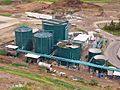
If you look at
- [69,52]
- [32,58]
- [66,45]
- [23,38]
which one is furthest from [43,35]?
[69,52]

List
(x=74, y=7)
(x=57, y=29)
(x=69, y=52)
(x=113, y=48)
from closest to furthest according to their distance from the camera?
(x=69, y=52) → (x=57, y=29) → (x=113, y=48) → (x=74, y=7)

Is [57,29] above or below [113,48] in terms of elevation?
above

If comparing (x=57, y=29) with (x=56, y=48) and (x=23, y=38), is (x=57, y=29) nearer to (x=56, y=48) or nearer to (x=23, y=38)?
(x=56, y=48)

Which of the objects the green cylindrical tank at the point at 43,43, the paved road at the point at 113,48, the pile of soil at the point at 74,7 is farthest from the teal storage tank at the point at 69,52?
the pile of soil at the point at 74,7

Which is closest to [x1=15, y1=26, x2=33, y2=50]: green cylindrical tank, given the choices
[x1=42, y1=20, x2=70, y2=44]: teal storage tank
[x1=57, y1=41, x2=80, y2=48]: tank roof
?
[x1=42, y1=20, x2=70, y2=44]: teal storage tank

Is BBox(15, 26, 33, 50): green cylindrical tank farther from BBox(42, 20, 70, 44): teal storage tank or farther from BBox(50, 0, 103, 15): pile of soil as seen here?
BBox(50, 0, 103, 15): pile of soil

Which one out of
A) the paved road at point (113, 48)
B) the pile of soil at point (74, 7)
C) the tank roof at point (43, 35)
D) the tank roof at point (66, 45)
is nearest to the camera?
the tank roof at point (66, 45)

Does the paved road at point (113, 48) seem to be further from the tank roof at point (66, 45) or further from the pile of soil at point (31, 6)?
the pile of soil at point (31, 6)

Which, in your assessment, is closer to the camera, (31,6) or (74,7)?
(74,7)

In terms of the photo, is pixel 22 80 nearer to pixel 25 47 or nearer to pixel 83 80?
pixel 83 80

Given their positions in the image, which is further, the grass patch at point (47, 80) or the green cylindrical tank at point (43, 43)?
the green cylindrical tank at point (43, 43)

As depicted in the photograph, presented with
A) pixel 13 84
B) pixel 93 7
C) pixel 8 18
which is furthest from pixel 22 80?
pixel 93 7

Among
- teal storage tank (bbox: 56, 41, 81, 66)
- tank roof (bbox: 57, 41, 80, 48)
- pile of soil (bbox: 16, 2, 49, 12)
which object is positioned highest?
pile of soil (bbox: 16, 2, 49, 12)

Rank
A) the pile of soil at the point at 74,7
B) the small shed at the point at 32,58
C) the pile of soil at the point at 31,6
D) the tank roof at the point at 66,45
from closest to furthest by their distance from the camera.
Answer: the small shed at the point at 32,58
the tank roof at the point at 66,45
the pile of soil at the point at 74,7
the pile of soil at the point at 31,6
